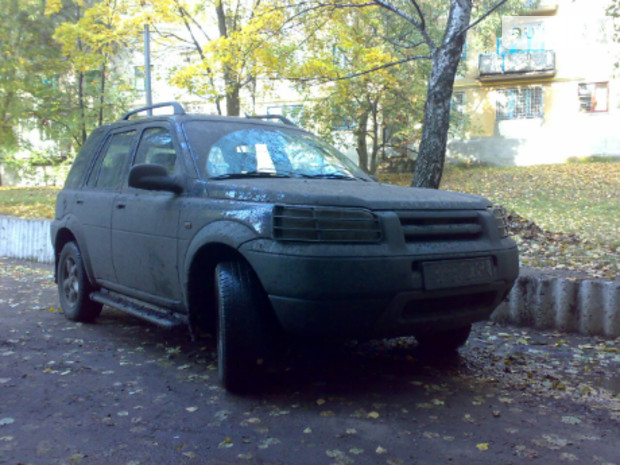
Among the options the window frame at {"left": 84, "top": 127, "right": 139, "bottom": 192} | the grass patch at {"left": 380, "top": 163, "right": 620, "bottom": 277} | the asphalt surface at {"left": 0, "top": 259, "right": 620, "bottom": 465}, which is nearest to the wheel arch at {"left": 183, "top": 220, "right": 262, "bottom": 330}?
the asphalt surface at {"left": 0, "top": 259, "right": 620, "bottom": 465}

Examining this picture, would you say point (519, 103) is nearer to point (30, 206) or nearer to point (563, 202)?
point (563, 202)

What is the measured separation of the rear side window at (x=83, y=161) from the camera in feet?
21.6

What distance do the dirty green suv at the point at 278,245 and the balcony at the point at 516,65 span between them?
2685 centimetres

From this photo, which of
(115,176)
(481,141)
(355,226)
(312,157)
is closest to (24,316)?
(115,176)

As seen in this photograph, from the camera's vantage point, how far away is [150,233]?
16.6 feet

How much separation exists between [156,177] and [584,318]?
A: 3.92m

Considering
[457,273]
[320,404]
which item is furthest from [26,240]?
[457,273]

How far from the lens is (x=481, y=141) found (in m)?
29.7

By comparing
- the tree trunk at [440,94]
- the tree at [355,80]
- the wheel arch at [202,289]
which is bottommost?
the wheel arch at [202,289]

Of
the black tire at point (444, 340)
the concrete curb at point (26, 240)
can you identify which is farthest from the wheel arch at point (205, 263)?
the concrete curb at point (26, 240)

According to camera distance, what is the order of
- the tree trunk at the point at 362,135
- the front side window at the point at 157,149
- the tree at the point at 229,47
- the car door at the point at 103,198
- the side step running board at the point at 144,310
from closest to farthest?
the side step running board at the point at 144,310, the front side window at the point at 157,149, the car door at the point at 103,198, the tree at the point at 229,47, the tree trunk at the point at 362,135

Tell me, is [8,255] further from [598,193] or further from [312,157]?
[598,193]

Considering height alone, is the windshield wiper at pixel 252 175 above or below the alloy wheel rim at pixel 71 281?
above

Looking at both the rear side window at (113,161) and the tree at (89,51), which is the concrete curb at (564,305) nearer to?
the rear side window at (113,161)
